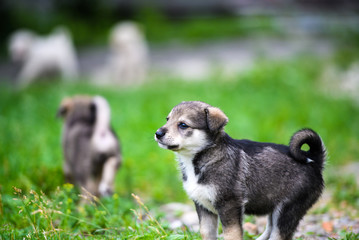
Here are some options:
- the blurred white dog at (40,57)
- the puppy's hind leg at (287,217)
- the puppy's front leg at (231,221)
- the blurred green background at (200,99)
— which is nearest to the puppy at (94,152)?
the blurred green background at (200,99)

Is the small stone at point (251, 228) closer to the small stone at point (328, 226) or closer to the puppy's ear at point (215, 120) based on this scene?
the small stone at point (328, 226)

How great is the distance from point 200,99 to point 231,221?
6.88 meters

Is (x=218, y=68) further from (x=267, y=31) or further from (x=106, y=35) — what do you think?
(x=106, y=35)

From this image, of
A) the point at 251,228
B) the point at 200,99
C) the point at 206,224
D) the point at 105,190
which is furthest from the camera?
the point at 200,99

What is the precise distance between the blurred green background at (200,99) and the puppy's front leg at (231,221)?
116cm

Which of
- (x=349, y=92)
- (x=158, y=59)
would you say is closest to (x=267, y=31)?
(x=158, y=59)

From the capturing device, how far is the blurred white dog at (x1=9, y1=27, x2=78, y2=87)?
540 inches

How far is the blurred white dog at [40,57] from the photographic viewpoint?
45.0ft

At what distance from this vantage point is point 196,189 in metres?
3.73

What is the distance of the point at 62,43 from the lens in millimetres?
14109

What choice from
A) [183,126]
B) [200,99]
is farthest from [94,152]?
[200,99]

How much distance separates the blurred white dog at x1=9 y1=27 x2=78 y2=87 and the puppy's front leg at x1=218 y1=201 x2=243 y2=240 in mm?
11170

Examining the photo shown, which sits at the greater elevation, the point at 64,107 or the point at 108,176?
the point at 64,107

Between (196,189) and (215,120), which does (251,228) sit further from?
(215,120)
